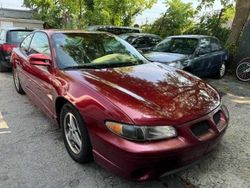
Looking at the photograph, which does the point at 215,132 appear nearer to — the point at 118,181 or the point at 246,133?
the point at 118,181

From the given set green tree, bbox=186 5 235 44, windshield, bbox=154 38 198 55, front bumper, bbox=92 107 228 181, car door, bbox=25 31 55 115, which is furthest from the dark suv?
green tree, bbox=186 5 235 44

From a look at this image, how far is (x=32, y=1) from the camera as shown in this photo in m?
28.1

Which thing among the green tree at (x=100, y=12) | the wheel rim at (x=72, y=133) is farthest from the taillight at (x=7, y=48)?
the green tree at (x=100, y=12)

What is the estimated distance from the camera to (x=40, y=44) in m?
4.66

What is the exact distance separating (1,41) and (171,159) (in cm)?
792

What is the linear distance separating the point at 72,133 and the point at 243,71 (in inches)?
253

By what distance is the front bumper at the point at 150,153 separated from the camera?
8.11 feet

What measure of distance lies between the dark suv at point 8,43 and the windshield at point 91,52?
497 centimetres

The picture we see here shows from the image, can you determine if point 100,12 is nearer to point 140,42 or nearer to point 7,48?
point 140,42

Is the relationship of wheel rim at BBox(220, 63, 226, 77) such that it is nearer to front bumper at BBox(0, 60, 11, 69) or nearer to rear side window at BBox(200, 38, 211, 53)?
rear side window at BBox(200, 38, 211, 53)

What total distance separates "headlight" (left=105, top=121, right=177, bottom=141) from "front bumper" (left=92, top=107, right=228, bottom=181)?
0.04 meters

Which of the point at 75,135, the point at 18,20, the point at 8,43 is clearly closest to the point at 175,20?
the point at 8,43

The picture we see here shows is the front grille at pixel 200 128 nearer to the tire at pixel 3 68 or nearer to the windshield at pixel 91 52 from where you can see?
the windshield at pixel 91 52

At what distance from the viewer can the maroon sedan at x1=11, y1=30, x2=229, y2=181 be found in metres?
2.55
